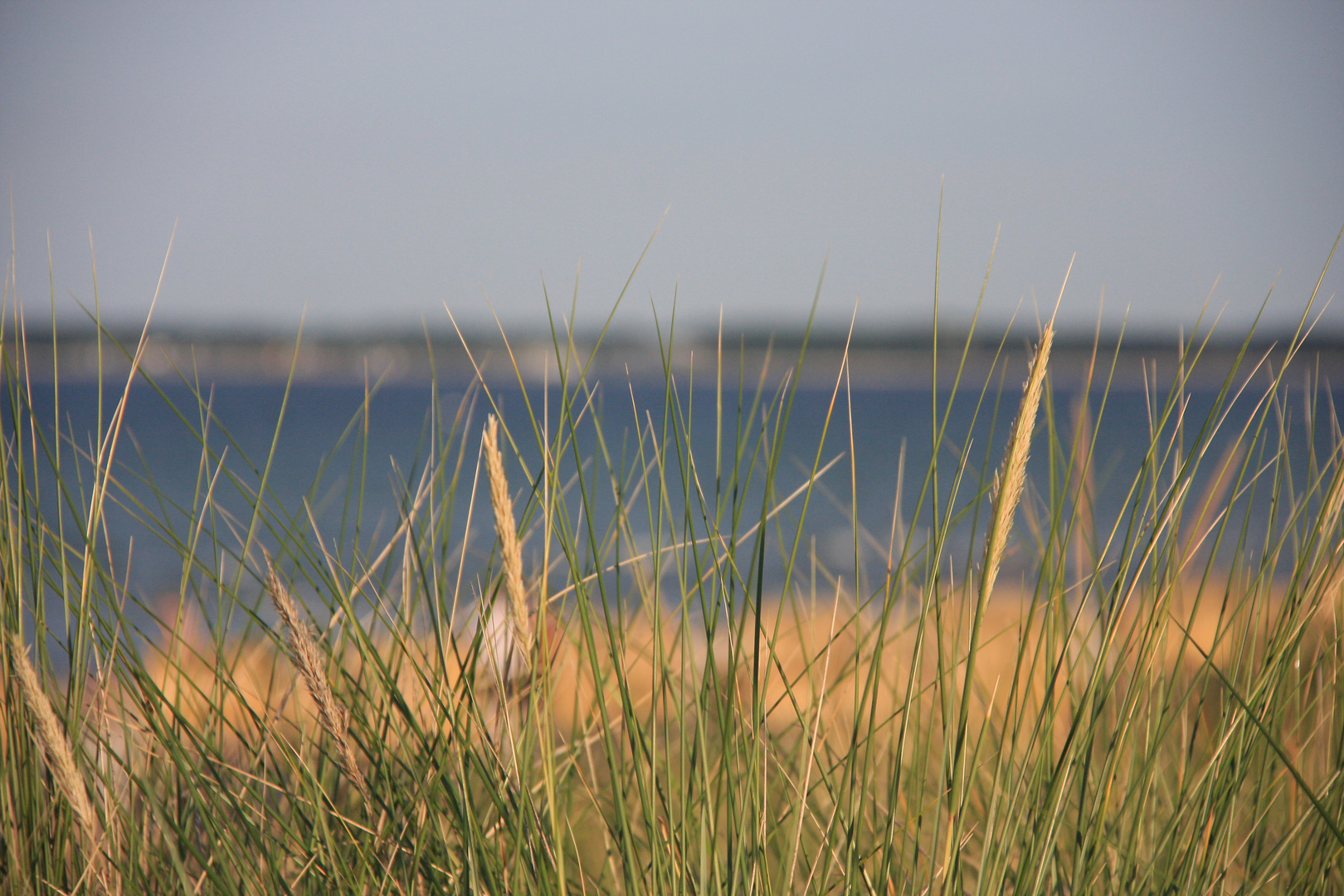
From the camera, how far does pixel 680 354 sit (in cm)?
1189

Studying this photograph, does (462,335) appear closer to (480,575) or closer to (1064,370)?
(480,575)

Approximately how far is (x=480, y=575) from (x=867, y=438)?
116 ft

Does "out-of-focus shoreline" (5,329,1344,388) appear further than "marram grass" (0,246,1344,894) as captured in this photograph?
Yes

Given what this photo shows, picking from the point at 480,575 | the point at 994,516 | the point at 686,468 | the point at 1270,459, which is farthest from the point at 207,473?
the point at 1270,459

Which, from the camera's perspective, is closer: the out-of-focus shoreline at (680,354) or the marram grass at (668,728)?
the marram grass at (668,728)

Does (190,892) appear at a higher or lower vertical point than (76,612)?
lower

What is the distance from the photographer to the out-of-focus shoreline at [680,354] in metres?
1.05

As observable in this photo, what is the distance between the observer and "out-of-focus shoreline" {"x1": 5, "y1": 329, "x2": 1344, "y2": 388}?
41.3 inches

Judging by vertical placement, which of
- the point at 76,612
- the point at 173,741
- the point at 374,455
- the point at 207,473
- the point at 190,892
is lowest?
the point at 374,455

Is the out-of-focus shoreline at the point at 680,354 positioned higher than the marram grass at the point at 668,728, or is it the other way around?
the out-of-focus shoreline at the point at 680,354

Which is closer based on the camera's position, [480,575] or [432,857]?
[432,857]

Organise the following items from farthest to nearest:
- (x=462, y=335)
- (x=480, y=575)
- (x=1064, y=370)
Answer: (x=1064, y=370)
(x=480, y=575)
(x=462, y=335)

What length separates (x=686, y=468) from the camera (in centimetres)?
88

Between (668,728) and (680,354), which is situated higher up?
(680,354)
